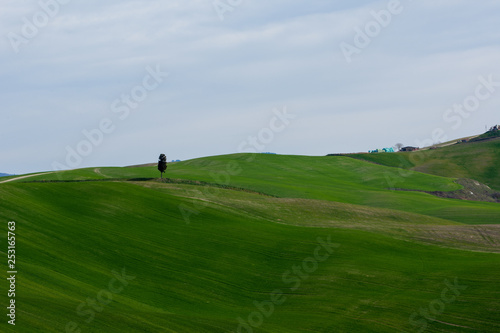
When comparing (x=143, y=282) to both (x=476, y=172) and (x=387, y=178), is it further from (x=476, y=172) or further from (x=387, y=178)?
(x=476, y=172)

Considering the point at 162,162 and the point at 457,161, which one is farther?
the point at 457,161

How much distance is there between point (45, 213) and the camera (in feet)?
147

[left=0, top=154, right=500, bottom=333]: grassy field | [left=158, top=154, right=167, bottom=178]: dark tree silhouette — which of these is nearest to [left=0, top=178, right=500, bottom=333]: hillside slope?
[left=0, top=154, right=500, bottom=333]: grassy field

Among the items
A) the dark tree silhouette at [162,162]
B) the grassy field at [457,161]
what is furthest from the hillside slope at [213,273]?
the grassy field at [457,161]

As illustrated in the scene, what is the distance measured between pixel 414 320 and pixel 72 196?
1349 inches

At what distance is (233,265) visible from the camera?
42.4 metres

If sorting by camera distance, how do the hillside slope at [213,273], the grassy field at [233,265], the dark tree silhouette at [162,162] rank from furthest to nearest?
the dark tree silhouette at [162,162], the grassy field at [233,265], the hillside slope at [213,273]

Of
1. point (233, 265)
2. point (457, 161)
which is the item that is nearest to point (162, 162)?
point (233, 265)

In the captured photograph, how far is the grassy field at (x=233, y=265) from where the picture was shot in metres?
31.4

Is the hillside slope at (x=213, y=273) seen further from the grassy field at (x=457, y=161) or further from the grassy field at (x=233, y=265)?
the grassy field at (x=457, y=161)

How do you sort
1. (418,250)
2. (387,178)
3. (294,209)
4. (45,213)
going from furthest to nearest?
Result: (387,178), (294,209), (418,250), (45,213)

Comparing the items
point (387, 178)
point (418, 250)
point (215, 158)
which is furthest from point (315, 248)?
point (215, 158)

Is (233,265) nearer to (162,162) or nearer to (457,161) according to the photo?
(162,162)

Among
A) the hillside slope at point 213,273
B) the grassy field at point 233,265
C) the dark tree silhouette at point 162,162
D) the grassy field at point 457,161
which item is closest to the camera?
the hillside slope at point 213,273
